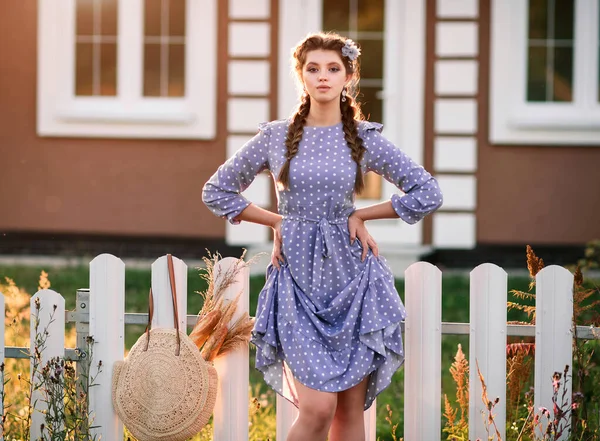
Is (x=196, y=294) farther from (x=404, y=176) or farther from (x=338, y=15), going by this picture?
(x=404, y=176)

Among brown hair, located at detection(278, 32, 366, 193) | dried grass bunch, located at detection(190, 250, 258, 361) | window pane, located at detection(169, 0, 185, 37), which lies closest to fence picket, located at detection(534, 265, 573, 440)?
brown hair, located at detection(278, 32, 366, 193)

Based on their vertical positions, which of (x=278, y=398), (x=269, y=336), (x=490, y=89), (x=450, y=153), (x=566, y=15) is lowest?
(x=278, y=398)

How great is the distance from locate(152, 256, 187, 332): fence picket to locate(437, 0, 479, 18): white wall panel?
5560 mm

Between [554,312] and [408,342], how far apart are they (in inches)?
20.5

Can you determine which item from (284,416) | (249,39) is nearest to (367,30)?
(249,39)

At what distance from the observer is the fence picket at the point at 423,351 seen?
3539 mm

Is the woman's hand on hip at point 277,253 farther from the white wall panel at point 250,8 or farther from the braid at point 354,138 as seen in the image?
the white wall panel at point 250,8

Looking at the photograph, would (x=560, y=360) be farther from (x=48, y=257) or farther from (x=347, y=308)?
(x=48, y=257)

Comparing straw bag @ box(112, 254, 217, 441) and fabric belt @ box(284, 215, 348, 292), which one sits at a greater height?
fabric belt @ box(284, 215, 348, 292)

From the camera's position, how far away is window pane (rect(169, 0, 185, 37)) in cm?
888

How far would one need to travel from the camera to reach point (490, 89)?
340 inches

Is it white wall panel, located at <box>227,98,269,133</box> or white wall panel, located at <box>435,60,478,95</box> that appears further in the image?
white wall panel, located at <box>227,98,269,133</box>

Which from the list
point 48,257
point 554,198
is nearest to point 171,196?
point 48,257

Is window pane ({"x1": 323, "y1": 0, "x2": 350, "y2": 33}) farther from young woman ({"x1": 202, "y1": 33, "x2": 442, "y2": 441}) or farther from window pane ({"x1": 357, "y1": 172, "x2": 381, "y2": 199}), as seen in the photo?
young woman ({"x1": 202, "y1": 33, "x2": 442, "y2": 441})
